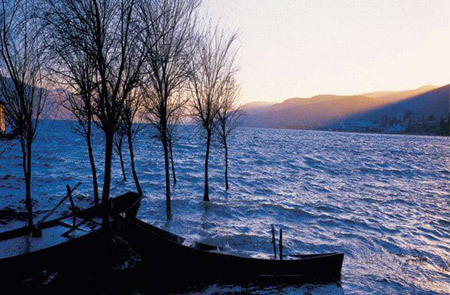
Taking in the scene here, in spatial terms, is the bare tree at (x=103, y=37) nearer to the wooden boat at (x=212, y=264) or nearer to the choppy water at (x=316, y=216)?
the wooden boat at (x=212, y=264)

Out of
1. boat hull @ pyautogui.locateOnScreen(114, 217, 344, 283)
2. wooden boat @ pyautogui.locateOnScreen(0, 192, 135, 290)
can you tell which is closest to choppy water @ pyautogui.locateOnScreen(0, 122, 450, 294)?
boat hull @ pyautogui.locateOnScreen(114, 217, 344, 283)

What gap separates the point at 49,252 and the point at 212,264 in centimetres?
550

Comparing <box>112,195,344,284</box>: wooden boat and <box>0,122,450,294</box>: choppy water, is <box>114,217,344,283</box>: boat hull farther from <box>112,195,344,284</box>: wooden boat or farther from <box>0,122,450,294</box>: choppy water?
<box>0,122,450,294</box>: choppy water

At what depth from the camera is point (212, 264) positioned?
30.2 ft

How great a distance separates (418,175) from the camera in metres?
38.5

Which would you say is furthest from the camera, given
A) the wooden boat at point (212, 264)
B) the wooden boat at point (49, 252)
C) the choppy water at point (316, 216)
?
the choppy water at point (316, 216)

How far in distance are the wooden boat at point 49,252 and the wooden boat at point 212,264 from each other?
116 centimetres

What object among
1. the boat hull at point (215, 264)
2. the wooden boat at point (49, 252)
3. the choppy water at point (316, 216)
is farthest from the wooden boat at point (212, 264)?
the wooden boat at point (49, 252)

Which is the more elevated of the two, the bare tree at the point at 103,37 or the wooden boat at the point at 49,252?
the bare tree at the point at 103,37

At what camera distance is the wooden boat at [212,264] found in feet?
29.9

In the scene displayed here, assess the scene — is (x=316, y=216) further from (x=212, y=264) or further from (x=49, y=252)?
(x=49, y=252)

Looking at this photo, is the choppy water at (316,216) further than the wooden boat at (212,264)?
Yes

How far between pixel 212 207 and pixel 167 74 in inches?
427

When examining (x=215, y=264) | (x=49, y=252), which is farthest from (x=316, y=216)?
(x=49, y=252)
